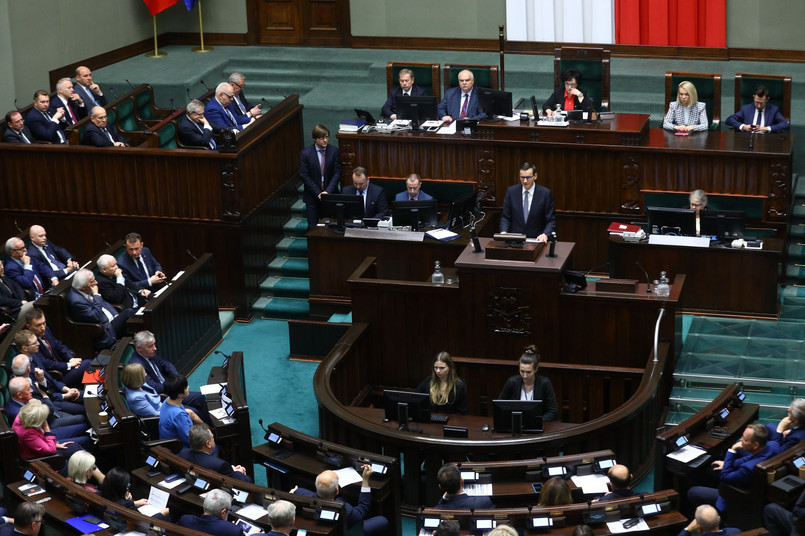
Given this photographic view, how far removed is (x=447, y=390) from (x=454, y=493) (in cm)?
166

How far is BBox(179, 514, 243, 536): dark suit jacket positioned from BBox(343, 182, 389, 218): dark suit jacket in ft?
16.8

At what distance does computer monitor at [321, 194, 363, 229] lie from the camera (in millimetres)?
11742

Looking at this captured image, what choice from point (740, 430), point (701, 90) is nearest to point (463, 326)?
point (740, 430)

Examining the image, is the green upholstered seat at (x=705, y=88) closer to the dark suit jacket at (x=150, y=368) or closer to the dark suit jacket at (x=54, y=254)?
the dark suit jacket at (x=150, y=368)

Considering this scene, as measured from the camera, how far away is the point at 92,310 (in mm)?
10656

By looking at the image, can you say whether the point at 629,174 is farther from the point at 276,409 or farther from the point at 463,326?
the point at 276,409

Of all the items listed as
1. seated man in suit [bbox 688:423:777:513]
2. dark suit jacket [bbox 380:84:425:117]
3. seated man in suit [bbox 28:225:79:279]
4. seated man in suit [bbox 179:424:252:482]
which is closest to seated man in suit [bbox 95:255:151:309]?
seated man in suit [bbox 28:225:79:279]

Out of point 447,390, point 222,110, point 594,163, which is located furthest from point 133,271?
point 594,163

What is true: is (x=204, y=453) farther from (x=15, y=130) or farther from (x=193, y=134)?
(x=15, y=130)

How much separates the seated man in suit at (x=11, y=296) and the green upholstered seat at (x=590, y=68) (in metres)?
6.02

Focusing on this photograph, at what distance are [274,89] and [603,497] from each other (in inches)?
366

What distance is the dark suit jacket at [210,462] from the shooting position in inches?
321

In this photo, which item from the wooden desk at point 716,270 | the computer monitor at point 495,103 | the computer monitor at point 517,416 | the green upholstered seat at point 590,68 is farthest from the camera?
the green upholstered seat at point 590,68

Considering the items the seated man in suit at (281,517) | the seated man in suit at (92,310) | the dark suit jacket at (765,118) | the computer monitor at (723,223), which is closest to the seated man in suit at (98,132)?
the seated man in suit at (92,310)
